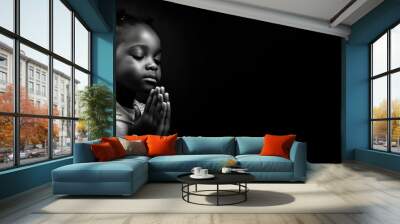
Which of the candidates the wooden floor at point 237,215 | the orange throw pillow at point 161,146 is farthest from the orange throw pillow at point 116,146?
the wooden floor at point 237,215

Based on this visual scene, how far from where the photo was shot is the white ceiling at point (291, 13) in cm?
823

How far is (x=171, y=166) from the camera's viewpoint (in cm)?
591

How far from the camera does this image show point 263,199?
4633mm

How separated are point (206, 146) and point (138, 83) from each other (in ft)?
10.2

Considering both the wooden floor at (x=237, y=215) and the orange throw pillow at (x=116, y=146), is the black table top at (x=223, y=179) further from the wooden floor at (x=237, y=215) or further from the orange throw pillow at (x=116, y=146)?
the orange throw pillow at (x=116, y=146)

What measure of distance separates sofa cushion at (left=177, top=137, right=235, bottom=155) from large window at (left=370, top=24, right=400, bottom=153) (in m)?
3.70

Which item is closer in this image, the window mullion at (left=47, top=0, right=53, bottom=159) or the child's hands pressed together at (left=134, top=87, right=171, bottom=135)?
the window mullion at (left=47, top=0, right=53, bottom=159)

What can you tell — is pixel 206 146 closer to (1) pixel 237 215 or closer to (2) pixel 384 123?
(1) pixel 237 215

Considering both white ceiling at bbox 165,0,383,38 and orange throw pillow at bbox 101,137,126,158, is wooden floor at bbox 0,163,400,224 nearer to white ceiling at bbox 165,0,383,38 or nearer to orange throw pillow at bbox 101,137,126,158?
orange throw pillow at bbox 101,137,126,158

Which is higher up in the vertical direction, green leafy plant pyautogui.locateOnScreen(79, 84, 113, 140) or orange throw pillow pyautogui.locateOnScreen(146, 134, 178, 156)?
green leafy plant pyautogui.locateOnScreen(79, 84, 113, 140)

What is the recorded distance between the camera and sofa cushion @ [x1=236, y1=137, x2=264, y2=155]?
6.75 metres

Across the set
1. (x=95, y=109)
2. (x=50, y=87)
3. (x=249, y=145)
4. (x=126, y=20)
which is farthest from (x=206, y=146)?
(x=126, y=20)

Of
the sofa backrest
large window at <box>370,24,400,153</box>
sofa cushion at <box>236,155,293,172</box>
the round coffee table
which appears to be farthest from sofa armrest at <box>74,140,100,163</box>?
large window at <box>370,24,400,153</box>

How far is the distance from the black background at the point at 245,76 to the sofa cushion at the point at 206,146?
2.22m
